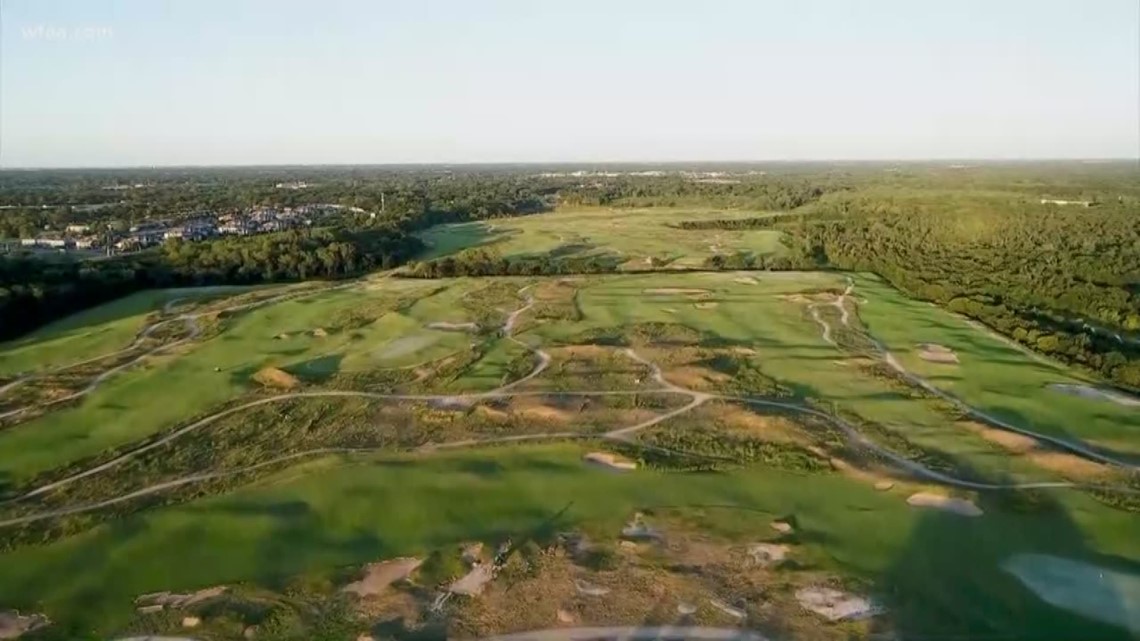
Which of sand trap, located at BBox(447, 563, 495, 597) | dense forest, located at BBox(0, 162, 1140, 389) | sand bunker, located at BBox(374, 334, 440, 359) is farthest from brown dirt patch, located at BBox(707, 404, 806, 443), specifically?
dense forest, located at BBox(0, 162, 1140, 389)

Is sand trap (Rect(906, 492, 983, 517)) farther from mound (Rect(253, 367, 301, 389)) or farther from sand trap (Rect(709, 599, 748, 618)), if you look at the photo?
mound (Rect(253, 367, 301, 389))

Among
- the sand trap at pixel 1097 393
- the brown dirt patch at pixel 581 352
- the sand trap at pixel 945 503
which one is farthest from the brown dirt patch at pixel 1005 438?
Answer: the brown dirt patch at pixel 581 352

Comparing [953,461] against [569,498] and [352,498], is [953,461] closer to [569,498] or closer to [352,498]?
[569,498]

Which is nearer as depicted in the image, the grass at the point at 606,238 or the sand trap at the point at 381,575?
the sand trap at the point at 381,575

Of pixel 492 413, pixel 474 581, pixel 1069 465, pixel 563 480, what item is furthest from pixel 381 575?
pixel 1069 465

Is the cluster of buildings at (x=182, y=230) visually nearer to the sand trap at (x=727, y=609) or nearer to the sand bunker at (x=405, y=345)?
the sand bunker at (x=405, y=345)

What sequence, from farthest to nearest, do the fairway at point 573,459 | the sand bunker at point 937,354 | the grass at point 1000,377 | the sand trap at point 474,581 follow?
the sand bunker at point 937,354 → the grass at point 1000,377 → the fairway at point 573,459 → the sand trap at point 474,581

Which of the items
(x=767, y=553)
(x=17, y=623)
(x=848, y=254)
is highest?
(x=848, y=254)

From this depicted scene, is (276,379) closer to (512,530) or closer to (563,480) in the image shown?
(563,480)
